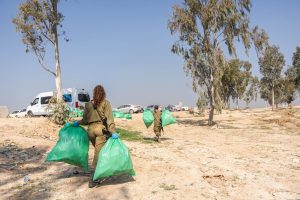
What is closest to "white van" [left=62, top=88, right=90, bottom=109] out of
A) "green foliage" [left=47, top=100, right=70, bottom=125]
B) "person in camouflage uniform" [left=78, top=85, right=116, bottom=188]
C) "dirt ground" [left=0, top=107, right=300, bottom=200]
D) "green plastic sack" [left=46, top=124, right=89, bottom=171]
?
"green foliage" [left=47, top=100, right=70, bottom=125]

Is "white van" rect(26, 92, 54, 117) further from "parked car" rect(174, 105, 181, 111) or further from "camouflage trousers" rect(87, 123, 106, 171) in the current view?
"parked car" rect(174, 105, 181, 111)

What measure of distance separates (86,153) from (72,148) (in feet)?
0.95

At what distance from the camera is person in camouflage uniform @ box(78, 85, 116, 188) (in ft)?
22.5

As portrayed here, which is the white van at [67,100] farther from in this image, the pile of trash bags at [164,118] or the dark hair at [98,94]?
the dark hair at [98,94]

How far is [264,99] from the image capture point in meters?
64.9

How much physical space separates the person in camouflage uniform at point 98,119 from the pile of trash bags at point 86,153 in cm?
25

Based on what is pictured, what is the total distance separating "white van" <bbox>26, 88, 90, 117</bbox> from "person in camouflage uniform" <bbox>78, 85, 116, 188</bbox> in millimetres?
17594

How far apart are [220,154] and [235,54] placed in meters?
15.7

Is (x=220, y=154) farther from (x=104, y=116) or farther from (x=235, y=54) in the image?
(x=235, y=54)

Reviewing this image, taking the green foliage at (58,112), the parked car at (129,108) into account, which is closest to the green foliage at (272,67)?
the parked car at (129,108)

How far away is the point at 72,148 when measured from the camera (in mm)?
7266

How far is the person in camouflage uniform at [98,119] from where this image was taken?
22.5ft

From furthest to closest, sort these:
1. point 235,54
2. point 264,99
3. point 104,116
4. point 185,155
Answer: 1. point 264,99
2. point 235,54
3. point 185,155
4. point 104,116

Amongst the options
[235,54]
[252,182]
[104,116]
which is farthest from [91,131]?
[235,54]
